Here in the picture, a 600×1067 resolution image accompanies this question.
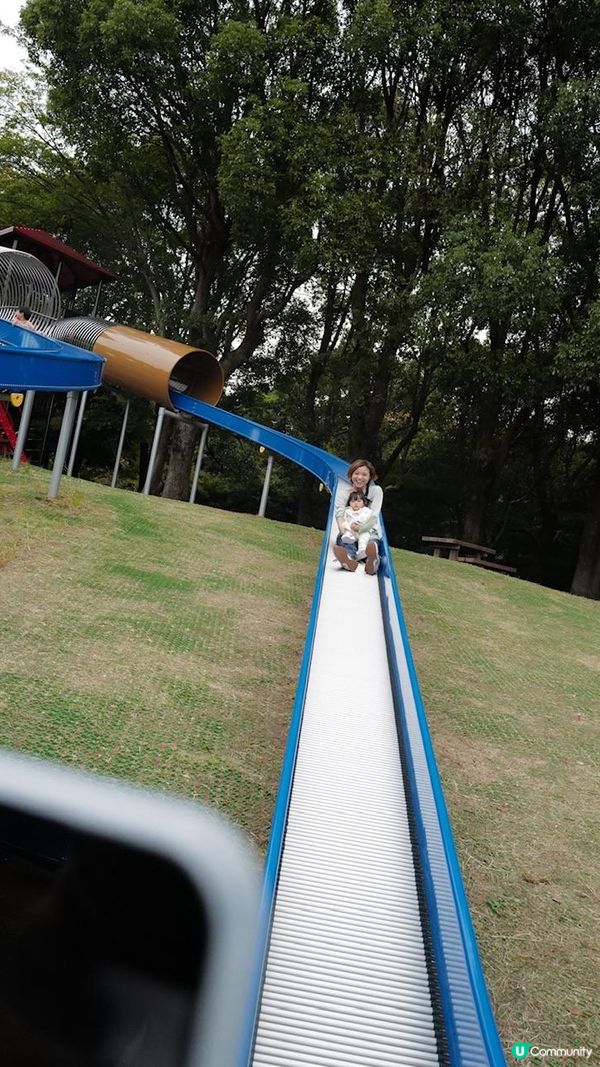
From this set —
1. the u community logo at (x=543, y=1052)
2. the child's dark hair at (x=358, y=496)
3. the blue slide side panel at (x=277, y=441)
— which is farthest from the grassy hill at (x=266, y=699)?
the blue slide side panel at (x=277, y=441)

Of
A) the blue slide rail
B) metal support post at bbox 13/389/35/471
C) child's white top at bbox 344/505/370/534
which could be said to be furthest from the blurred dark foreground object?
metal support post at bbox 13/389/35/471

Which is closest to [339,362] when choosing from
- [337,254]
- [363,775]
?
[337,254]

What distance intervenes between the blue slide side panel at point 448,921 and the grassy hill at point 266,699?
33cm

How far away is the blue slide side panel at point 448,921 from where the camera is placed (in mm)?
1977

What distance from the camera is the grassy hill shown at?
9.94 feet

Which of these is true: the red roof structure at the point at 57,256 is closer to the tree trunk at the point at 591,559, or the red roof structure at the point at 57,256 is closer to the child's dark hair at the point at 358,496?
the tree trunk at the point at 591,559

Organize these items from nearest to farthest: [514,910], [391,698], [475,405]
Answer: [514,910] < [391,698] < [475,405]

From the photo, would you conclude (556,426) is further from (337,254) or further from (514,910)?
(514,910)

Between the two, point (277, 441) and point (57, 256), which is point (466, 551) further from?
point (57, 256)

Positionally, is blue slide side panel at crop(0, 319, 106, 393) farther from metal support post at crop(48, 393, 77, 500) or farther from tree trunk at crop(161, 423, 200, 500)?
tree trunk at crop(161, 423, 200, 500)

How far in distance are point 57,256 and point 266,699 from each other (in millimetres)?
16700

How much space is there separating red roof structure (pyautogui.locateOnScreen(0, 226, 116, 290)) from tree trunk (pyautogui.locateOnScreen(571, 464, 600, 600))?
12126 mm

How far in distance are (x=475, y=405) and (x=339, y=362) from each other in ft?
10.5

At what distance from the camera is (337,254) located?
48.6 ft
